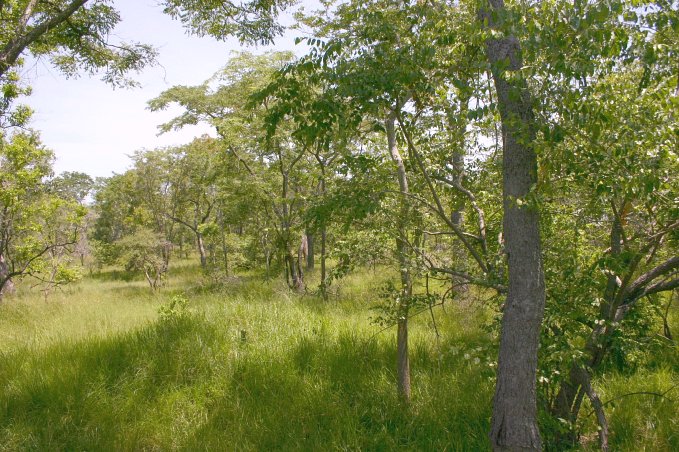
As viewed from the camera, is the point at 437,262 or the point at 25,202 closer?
the point at 437,262

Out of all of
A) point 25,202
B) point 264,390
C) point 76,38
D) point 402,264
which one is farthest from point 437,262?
point 25,202

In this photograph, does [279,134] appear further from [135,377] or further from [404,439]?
[404,439]

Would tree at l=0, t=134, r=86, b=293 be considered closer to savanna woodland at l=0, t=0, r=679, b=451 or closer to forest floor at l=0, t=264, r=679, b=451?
savanna woodland at l=0, t=0, r=679, b=451

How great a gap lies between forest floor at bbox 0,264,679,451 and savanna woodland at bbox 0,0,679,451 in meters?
0.03

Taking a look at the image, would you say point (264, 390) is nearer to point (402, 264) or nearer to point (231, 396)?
point (231, 396)

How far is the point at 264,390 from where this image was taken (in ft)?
14.7

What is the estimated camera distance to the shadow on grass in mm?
3816

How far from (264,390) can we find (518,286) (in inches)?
120

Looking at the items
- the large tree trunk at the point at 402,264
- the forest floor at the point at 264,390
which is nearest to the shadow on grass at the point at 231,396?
the forest floor at the point at 264,390

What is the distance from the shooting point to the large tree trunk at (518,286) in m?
2.53

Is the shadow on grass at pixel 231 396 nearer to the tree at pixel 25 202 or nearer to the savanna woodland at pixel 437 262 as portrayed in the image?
the savanna woodland at pixel 437 262

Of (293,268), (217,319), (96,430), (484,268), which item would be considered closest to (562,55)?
(484,268)

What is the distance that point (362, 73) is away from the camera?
2887 mm

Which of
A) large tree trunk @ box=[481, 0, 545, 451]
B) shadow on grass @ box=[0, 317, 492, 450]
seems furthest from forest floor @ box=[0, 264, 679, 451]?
large tree trunk @ box=[481, 0, 545, 451]
